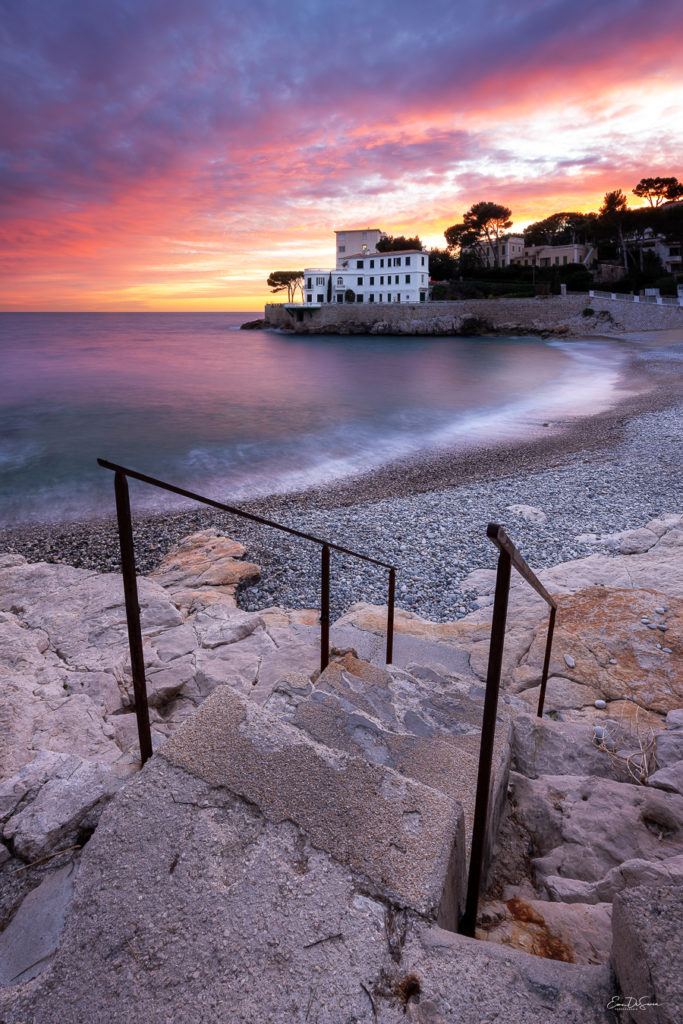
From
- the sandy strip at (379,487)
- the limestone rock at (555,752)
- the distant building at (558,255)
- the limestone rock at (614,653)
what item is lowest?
the sandy strip at (379,487)

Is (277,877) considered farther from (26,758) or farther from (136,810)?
(26,758)

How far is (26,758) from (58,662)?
1521 millimetres

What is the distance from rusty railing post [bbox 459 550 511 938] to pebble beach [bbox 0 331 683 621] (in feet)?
15.4

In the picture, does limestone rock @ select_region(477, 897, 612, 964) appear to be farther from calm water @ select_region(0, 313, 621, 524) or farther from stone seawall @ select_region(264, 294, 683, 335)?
stone seawall @ select_region(264, 294, 683, 335)

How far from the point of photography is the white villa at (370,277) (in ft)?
214

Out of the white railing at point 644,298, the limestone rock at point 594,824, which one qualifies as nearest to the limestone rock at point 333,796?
the limestone rock at point 594,824

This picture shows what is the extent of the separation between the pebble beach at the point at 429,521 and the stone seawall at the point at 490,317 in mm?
37268

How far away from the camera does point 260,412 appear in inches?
1046

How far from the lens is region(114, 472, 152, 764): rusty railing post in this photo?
2.02 metres

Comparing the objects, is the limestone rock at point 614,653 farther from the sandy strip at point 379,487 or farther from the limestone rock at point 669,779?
the sandy strip at point 379,487

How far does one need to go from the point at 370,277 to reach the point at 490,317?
16.7 metres

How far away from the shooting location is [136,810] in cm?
177

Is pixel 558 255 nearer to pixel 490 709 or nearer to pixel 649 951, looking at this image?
pixel 490 709
